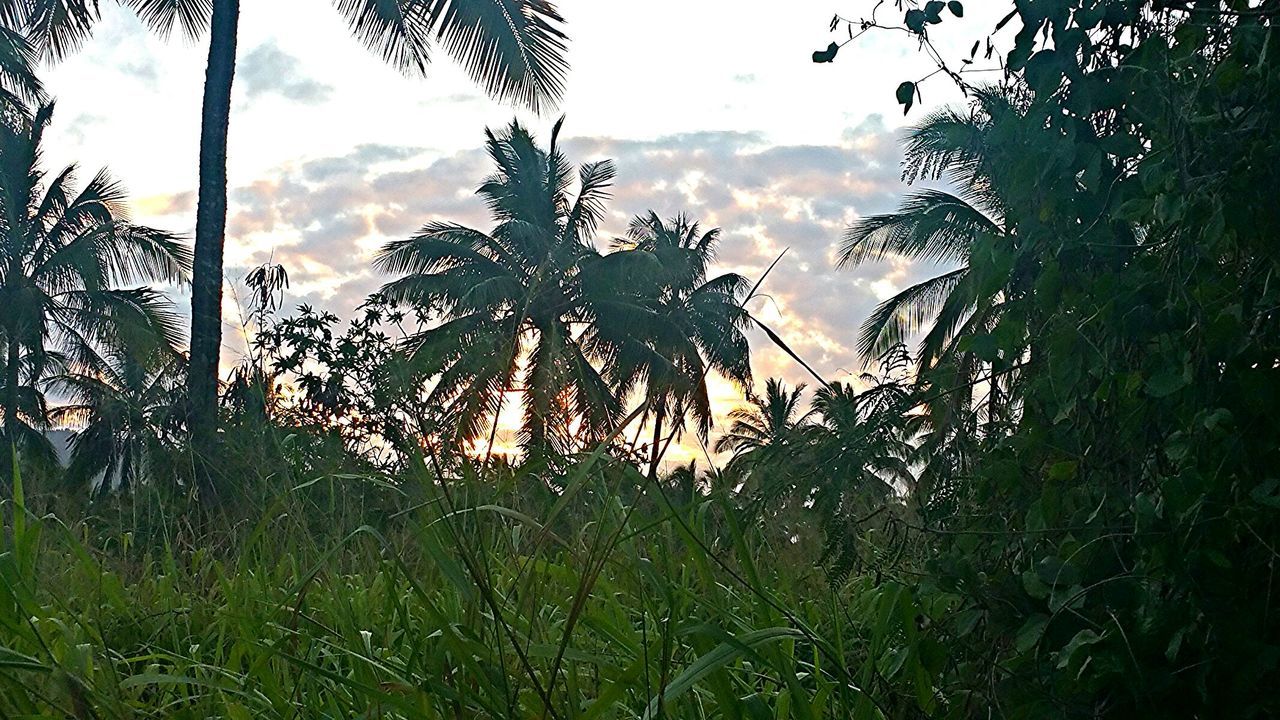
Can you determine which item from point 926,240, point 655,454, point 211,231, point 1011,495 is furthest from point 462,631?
point 926,240

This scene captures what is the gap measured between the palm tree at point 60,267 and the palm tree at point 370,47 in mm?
5726

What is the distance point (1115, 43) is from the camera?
172cm

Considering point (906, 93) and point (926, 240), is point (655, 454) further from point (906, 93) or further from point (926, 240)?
point (926, 240)

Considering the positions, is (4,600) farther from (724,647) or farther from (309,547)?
(724,647)

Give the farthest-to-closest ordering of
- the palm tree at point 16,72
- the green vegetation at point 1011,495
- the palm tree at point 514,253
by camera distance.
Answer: the palm tree at point 514,253
the palm tree at point 16,72
the green vegetation at point 1011,495

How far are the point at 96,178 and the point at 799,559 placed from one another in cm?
2070

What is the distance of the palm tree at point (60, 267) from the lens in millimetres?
17625

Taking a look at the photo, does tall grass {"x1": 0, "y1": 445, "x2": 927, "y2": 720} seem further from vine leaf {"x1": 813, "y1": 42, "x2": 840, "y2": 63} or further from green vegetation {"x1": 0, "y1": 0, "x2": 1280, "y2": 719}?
vine leaf {"x1": 813, "y1": 42, "x2": 840, "y2": 63}

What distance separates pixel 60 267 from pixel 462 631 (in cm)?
2059

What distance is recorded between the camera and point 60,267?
63.7ft

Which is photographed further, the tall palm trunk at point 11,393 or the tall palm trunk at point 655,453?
the tall palm trunk at point 11,393

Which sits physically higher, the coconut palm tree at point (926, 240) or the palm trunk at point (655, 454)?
the coconut palm tree at point (926, 240)

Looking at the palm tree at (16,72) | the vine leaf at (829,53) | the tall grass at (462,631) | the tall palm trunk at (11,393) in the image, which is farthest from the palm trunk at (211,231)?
the vine leaf at (829,53)

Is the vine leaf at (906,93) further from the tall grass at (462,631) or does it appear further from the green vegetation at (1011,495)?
the tall grass at (462,631)
